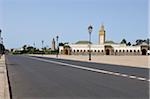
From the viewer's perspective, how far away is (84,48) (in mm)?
185000

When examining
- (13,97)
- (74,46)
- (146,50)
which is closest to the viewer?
(13,97)

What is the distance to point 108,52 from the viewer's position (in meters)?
179

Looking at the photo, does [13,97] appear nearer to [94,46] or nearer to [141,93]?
[141,93]

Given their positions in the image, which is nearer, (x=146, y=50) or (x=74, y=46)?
(x=146, y=50)

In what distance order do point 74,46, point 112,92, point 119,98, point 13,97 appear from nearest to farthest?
point 119,98 < point 13,97 < point 112,92 < point 74,46

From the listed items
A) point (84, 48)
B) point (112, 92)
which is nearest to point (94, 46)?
point (84, 48)

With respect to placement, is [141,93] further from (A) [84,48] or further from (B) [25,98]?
(A) [84,48]

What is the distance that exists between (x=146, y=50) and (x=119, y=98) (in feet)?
542

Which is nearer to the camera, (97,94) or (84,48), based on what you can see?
(97,94)

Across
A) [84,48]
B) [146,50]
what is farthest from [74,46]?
[146,50]

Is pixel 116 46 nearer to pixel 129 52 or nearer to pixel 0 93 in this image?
pixel 129 52

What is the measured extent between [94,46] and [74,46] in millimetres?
9669

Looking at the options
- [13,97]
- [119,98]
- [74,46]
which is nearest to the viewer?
[119,98]

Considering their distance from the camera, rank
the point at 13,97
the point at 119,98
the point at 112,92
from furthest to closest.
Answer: the point at 112,92
the point at 13,97
the point at 119,98
